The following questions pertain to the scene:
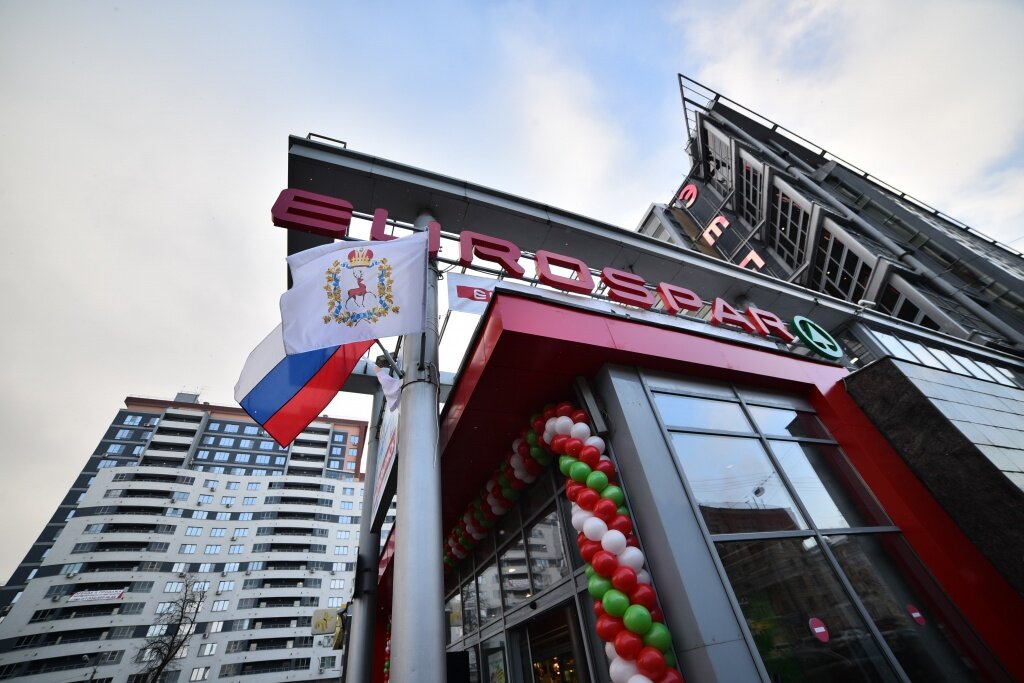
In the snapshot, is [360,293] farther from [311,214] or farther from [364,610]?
[364,610]

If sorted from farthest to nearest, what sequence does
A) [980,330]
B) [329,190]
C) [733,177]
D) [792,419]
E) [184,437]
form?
[184,437]
[733,177]
[980,330]
[329,190]
[792,419]

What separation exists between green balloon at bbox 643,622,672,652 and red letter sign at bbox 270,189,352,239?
7434 mm

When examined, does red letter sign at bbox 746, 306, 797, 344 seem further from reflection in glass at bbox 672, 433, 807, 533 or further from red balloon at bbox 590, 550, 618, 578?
red balloon at bbox 590, 550, 618, 578

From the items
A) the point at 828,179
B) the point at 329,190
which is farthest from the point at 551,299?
the point at 828,179

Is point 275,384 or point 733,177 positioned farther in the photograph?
point 733,177

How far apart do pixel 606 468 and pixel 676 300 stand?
4.87 meters

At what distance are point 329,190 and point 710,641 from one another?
9.77 meters

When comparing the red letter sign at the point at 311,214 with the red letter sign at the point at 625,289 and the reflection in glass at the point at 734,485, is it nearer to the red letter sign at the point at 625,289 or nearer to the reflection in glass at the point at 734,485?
the red letter sign at the point at 625,289

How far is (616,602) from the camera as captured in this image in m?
4.20

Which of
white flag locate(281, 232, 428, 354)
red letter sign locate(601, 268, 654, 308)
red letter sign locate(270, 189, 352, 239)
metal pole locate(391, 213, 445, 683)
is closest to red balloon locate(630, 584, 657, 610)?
metal pole locate(391, 213, 445, 683)

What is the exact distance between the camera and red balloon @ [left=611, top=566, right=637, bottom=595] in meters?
4.24

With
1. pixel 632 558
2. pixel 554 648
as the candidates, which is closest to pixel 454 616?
pixel 554 648

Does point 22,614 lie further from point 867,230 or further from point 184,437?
point 867,230

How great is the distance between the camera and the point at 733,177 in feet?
112
